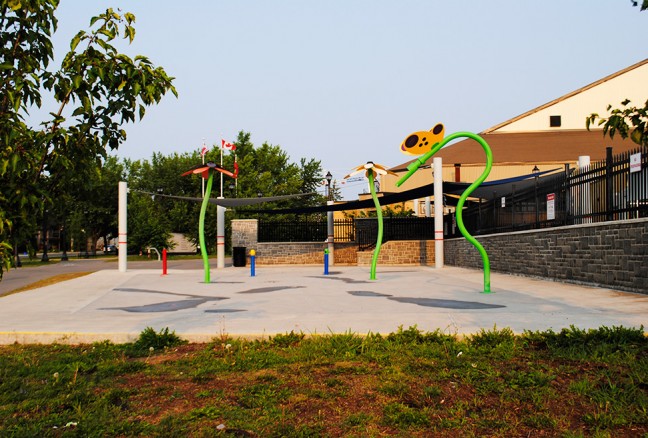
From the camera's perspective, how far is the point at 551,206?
1573cm

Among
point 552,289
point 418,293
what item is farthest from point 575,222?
point 418,293

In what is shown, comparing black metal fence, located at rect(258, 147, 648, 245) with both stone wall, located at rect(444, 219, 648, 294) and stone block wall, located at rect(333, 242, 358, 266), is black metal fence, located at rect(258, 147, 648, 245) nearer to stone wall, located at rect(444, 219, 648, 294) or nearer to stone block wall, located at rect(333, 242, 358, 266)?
stone wall, located at rect(444, 219, 648, 294)

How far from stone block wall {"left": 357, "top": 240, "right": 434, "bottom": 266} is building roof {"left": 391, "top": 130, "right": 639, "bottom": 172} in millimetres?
11602

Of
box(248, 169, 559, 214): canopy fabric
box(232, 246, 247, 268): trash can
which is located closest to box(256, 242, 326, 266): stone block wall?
box(232, 246, 247, 268): trash can

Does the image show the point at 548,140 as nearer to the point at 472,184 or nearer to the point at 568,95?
the point at 568,95

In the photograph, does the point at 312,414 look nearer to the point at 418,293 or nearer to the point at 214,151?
the point at 418,293

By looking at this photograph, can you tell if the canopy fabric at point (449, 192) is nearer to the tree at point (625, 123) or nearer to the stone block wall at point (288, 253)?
the stone block wall at point (288, 253)

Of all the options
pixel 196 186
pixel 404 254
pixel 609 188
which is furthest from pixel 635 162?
pixel 196 186

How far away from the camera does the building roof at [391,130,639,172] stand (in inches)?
1596

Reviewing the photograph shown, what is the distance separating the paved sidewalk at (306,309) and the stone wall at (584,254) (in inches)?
16.7

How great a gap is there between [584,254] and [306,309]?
24.1ft

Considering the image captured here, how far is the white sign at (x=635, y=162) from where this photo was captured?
1141 centimetres

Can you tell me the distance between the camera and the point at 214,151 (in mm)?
61969

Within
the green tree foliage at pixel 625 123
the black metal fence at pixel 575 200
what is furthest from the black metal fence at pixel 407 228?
the green tree foliage at pixel 625 123
